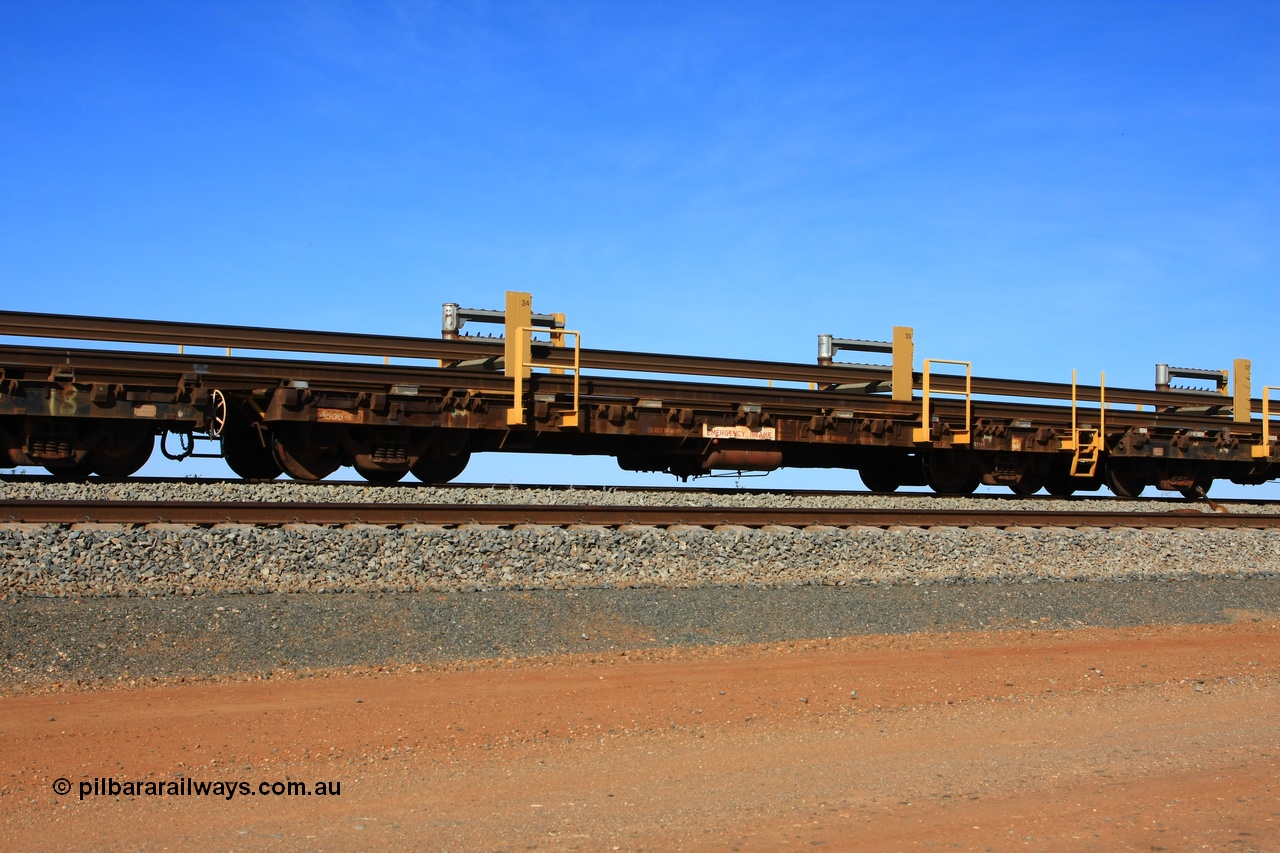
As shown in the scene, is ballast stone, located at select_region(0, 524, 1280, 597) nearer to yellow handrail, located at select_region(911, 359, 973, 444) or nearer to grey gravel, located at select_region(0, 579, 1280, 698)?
grey gravel, located at select_region(0, 579, 1280, 698)

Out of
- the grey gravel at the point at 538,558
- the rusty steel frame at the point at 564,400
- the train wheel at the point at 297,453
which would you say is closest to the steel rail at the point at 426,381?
the rusty steel frame at the point at 564,400

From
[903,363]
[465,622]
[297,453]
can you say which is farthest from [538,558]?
[903,363]

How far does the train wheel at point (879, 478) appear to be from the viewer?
59.8 ft

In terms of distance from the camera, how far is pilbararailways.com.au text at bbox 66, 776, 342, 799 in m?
4.75

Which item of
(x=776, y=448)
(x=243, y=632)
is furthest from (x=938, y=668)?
(x=776, y=448)

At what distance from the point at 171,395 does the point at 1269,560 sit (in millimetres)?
12963

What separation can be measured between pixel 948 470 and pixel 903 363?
1883mm

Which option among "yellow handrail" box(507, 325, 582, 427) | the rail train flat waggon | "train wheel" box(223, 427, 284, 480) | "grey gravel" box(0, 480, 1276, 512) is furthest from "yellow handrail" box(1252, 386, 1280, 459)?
"train wheel" box(223, 427, 284, 480)

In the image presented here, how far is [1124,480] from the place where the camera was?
1911 centimetres

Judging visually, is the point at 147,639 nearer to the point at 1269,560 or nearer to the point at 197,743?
the point at 197,743

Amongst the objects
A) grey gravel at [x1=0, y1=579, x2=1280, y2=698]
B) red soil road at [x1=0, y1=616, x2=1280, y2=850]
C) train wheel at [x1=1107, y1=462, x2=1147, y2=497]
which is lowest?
red soil road at [x1=0, y1=616, x2=1280, y2=850]

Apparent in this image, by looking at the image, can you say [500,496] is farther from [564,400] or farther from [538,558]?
[538,558]

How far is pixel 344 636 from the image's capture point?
24.7 feet

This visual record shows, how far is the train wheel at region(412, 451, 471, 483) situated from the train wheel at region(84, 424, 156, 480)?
3.29 meters
